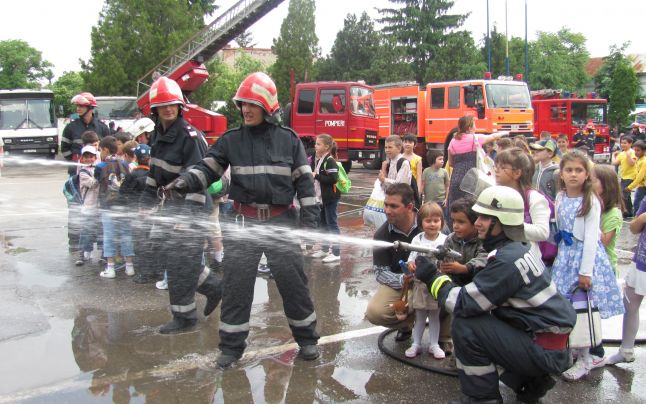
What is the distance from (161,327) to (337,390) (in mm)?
1764

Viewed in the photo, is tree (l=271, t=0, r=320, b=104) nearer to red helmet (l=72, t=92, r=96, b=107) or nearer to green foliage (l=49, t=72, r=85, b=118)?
green foliage (l=49, t=72, r=85, b=118)

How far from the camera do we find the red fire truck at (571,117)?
76.5 ft

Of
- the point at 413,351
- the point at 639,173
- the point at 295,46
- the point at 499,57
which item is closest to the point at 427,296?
the point at 413,351

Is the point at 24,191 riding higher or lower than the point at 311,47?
lower

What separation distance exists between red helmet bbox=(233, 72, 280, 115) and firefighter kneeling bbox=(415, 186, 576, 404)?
1672 millimetres

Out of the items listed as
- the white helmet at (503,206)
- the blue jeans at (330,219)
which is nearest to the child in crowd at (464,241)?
the white helmet at (503,206)

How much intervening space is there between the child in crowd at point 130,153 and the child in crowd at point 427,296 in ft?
13.0

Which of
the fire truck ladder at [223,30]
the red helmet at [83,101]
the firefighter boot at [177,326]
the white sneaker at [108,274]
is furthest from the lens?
the fire truck ladder at [223,30]

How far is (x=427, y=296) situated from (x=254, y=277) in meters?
1.25

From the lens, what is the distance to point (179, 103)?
17.0 feet

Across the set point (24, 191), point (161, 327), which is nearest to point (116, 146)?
point (161, 327)

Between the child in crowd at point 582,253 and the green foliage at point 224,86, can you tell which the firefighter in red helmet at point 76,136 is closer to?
the child in crowd at point 582,253

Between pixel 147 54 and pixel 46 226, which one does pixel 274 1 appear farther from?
pixel 46 226

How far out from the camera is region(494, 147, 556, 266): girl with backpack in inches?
167
